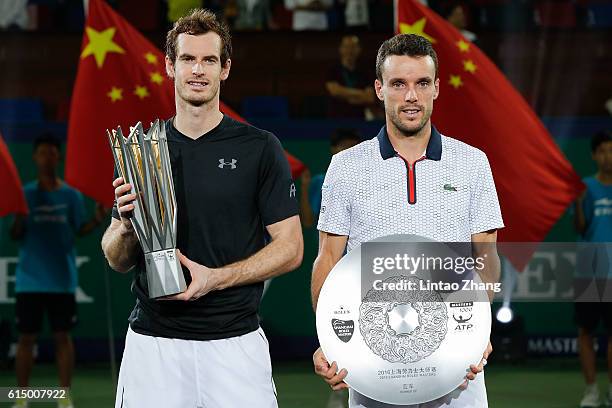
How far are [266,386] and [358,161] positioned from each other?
2.94 feet

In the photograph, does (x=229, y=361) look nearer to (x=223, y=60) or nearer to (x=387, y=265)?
(x=387, y=265)

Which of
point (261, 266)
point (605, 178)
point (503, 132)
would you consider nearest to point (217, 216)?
point (261, 266)

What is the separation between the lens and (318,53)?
471 inches

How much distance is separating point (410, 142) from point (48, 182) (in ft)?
17.7

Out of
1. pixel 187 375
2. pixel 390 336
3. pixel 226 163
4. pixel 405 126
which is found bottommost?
pixel 187 375

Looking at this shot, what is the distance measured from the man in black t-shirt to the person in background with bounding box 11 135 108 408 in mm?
4534

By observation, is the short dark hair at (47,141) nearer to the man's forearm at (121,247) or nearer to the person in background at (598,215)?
the person in background at (598,215)

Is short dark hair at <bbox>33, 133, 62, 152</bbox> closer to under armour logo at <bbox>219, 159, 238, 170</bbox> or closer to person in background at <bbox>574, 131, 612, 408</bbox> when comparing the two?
person in background at <bbox>574, 131, 612, 408</bbox>

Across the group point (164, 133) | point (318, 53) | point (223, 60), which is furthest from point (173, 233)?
point (318, 53)

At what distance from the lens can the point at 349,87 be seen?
1106 cm

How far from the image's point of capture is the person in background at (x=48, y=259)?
877 cm

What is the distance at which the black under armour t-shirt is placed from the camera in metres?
4.28

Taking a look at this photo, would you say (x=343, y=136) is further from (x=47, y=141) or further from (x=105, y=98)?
(x=47, y=141)

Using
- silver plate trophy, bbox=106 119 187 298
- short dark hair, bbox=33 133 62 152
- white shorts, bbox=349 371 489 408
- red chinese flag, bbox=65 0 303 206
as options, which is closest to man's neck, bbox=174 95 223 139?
silver plate trophy, bbox=106 119 187 298
